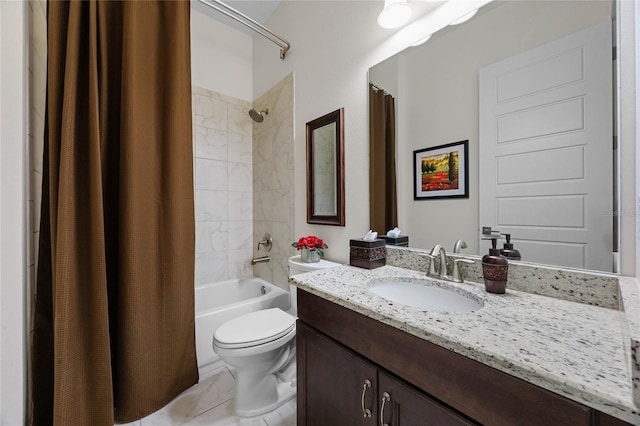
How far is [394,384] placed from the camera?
0.68 metres

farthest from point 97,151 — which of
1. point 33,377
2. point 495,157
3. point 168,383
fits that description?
point 495,157

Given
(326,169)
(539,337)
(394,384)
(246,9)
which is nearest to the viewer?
(539,337)

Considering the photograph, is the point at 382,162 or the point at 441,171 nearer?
the point at 441,171

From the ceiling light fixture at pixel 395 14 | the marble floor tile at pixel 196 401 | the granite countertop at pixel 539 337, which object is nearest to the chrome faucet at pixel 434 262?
the granite countertop at pixel 539 337

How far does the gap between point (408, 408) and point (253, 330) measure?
85 cm

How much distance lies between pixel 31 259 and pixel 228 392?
3.75 ft

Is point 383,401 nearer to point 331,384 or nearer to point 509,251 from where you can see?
point 331,384

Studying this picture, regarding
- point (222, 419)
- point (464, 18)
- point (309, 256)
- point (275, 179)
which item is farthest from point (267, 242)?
point (464, 18)

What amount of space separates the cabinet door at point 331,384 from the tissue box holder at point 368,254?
401mm

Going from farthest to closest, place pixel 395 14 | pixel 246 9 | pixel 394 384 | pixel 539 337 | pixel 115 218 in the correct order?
pixel 246 9 < pixel 115 218 < pixel 395 14 < pixel 394 384 < pixel 539 337

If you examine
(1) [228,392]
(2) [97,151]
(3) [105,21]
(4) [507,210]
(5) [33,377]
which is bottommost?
(1) [228,392]

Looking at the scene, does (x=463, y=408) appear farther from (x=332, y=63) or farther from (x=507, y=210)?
(x=332, y=63)

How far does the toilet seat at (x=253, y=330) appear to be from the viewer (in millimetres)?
1186

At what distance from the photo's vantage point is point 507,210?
0.93m
